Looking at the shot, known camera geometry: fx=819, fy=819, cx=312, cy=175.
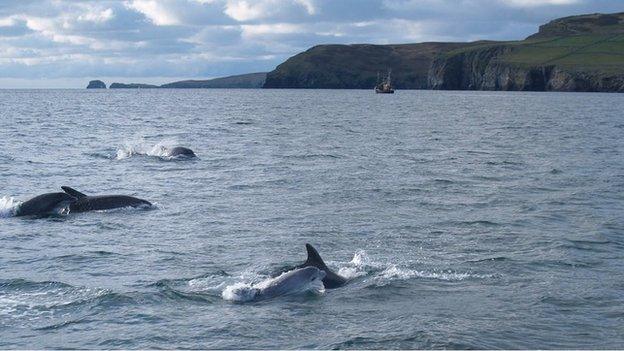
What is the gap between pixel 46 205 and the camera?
2947cm

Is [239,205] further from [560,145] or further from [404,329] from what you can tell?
[560,145]

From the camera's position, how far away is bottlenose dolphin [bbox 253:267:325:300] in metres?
18.8

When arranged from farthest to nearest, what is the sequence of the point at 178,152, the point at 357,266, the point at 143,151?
the point at 143,151
the point at 178,152
the point at 357,266

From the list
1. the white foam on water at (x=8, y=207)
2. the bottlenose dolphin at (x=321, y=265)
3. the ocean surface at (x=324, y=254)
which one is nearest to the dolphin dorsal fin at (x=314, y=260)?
the bottlenose dolphin at (x=321, y=265)

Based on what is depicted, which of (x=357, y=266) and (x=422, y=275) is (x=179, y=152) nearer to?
(x=357, y=266)

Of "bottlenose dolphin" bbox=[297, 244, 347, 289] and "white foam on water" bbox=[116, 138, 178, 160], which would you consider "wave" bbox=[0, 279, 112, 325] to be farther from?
"white foam on water" bbox=[116, 138, 178, 160]

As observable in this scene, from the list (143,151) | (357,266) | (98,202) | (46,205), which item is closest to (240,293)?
(357,266)

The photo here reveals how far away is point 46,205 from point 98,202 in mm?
1822

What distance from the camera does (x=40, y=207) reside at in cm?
2941

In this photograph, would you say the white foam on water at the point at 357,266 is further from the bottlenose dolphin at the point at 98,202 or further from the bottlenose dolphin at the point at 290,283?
the bottlenose dolphin at the point at 98,202

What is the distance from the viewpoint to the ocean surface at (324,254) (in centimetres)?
1642

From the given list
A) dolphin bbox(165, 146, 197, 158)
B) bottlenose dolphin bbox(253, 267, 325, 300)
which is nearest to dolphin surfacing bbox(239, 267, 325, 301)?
bottlenose dolphin bbox(253, 267, 325, 300)

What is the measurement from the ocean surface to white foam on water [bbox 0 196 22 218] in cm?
8

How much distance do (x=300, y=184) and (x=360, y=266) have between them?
16947 millimetres
